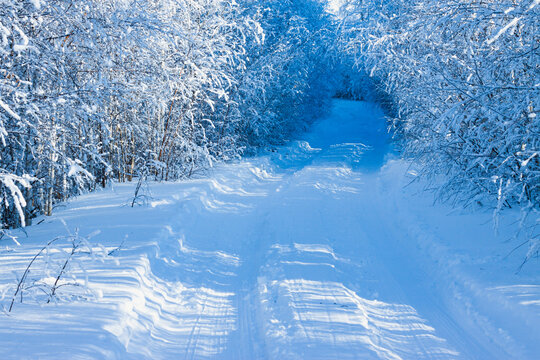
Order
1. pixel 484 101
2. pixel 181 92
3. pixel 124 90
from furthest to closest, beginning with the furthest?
1. pixel 181 92
2. pixel 484 101
3. pixel 124 90

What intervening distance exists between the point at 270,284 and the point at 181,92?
638 centimetres

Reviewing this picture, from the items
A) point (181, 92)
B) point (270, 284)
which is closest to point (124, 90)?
point (270, 284)

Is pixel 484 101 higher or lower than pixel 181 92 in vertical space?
lower

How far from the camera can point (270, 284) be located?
505cm

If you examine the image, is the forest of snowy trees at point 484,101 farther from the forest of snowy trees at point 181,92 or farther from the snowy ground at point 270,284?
the snowy ground at point 270,284

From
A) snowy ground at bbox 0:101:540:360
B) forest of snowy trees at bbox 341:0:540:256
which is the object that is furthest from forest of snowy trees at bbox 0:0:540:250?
snowy ground at bbox 0:101:540:360

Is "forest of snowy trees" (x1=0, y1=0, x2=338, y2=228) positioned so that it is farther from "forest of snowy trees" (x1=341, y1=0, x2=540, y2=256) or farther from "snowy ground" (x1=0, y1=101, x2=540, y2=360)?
"forest of snowy trees" (x1=341, y1=0, x2=540, y2=256)

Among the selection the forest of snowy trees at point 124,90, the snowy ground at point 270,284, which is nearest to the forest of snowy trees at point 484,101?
the snowy ground at point 270,284

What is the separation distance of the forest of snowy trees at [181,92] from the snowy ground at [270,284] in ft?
2.79

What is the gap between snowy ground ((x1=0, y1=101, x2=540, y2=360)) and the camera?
11.8 ft

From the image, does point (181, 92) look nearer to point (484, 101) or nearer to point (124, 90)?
point (124, 90)

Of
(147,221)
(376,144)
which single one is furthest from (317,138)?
(147,221)

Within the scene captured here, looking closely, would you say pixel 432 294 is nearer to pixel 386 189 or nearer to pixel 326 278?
pixel 326 278

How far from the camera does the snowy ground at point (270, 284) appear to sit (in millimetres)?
3611
